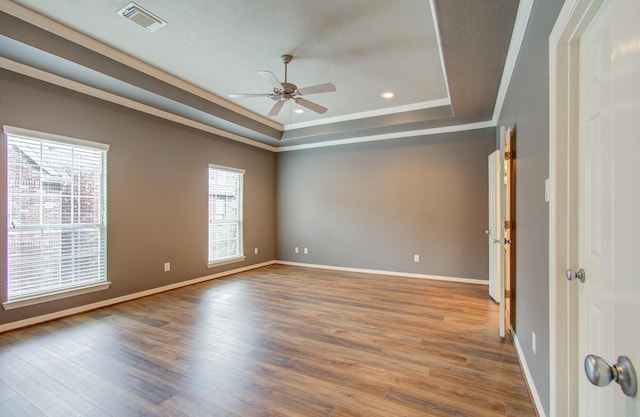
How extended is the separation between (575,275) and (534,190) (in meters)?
0.75

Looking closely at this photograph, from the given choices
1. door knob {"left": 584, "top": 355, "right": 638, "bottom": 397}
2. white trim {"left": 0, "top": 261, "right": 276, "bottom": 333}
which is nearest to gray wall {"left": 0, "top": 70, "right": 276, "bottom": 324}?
white trim {"left": 0, "top": 261, "right": 276, "bottom": 333}

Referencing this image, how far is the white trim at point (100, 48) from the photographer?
96.6 inches

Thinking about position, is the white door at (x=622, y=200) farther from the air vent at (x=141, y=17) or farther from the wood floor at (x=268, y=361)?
the air vent at (x=141, y=17)

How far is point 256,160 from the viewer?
6.30m

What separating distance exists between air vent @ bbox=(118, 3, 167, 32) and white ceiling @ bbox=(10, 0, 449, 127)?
5 cm

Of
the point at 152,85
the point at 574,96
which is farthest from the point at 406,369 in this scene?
the point at 152,85

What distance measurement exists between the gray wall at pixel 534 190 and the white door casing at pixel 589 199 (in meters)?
0.21

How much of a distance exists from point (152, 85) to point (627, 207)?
14.1 feet

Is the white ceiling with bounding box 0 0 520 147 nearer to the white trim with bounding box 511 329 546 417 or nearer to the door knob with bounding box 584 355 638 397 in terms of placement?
the door knob with bounding box 584 355 638 397

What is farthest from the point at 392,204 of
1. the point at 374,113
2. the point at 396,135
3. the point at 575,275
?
the point at 575,275

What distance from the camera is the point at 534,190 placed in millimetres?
1896

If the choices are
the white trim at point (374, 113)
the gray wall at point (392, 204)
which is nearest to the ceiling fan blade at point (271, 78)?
the white trim at point (374, 113)

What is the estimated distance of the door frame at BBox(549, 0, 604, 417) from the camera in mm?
1336

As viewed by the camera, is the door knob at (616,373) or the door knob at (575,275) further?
the door knob at (575,275)
